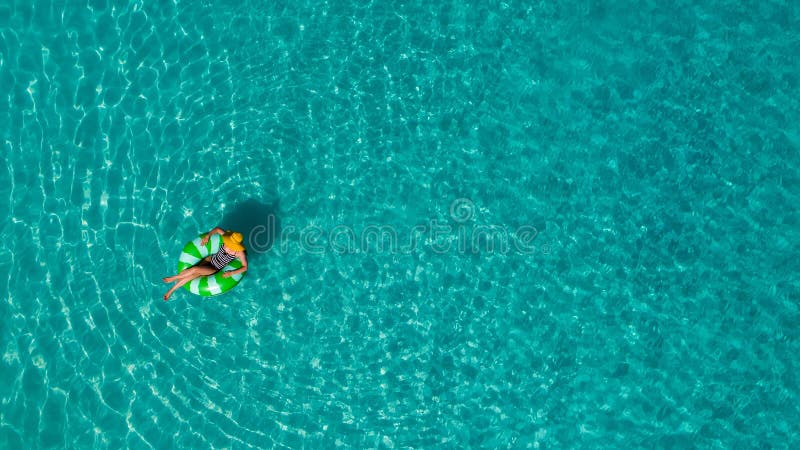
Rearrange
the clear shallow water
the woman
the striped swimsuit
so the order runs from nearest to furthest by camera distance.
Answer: the woman, the striped swimsuit, the clear shallow water

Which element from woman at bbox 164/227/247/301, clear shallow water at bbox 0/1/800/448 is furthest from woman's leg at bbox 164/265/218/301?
clear shallow water at bbox 0/1/800/448

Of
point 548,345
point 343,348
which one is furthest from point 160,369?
point 548,345

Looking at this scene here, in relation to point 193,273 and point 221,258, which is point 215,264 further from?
point 193,273

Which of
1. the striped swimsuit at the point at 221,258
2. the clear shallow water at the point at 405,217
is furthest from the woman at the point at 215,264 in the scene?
the clear shallow water at the point at 405,217

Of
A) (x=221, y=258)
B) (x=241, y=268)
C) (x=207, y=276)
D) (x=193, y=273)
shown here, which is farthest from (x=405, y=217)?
(x=193, y=273)

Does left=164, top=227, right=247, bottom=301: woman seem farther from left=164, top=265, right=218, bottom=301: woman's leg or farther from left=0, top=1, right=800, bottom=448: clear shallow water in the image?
left=0, top=1, right=800, bottom=448: clear shallow water

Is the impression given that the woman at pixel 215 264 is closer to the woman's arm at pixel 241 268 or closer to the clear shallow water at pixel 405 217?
the woman's arm at pixel 241 268
